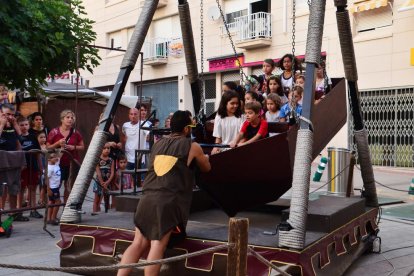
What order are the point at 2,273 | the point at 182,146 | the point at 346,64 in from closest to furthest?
the point at 182,146, the point at 2,273, the point at 346,64

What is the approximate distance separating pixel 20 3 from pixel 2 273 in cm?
613

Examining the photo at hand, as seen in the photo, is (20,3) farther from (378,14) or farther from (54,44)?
(378,14)

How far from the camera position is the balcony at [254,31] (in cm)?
2209

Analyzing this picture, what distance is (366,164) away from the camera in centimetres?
719

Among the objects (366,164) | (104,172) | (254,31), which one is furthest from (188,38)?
(254,31)

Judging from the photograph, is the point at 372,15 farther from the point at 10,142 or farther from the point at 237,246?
the point at 237,246

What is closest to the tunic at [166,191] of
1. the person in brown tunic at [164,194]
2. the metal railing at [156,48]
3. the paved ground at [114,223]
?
the person in brown tunic at [164,194]

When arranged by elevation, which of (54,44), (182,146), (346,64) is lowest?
(182,146)

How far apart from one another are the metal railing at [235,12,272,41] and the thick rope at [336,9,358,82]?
606 inches

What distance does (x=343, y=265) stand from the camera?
18.9 feet

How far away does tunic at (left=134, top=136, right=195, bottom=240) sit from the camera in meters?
4.72

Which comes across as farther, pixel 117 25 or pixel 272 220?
pixel 117 25

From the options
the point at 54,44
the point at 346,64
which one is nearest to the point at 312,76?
the point at 346,64

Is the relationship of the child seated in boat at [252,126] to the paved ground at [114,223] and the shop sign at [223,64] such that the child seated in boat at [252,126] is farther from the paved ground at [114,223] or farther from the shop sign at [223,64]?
the shop sign at [223,64]
